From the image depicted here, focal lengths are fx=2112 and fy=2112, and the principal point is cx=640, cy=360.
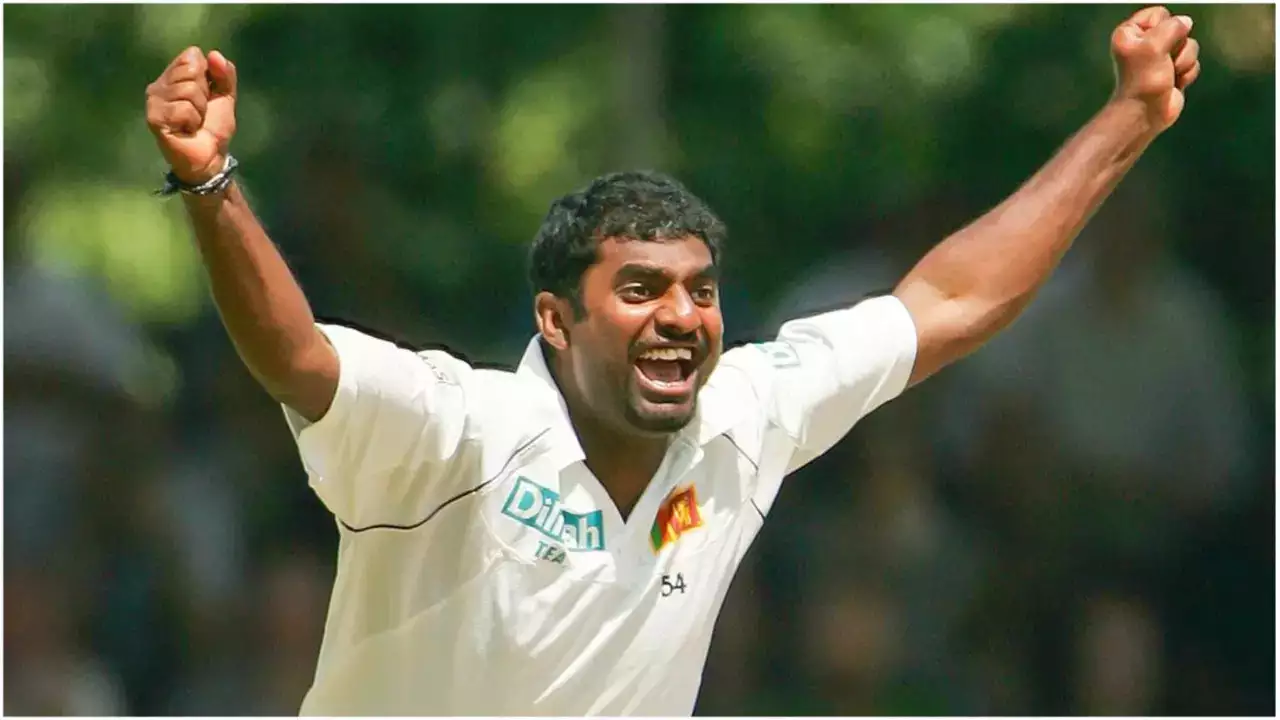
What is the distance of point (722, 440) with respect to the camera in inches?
158

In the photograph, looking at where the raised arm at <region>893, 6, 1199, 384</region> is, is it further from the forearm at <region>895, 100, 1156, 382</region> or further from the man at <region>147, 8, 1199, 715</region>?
the man at <region>147, 8, 1199, 715</region>

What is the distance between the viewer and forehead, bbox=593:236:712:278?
150 inches

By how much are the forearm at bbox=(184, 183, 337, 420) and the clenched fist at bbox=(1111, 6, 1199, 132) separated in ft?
6.27

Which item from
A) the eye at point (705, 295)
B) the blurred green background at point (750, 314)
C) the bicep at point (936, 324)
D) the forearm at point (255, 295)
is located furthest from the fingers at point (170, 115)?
the blurred green background at point (750, 314)

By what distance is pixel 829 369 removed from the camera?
13.8 ft

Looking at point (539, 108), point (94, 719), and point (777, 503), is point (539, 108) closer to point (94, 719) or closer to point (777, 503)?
point (777, 503)

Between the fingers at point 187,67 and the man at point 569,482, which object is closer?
the fingers at point 187,67

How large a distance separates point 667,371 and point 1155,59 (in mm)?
1275

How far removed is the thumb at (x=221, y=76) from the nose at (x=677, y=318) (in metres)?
0.92

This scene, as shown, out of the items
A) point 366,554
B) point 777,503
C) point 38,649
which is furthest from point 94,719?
point 366,554

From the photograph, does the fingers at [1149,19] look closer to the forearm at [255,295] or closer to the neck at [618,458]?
the neck at [618,458]

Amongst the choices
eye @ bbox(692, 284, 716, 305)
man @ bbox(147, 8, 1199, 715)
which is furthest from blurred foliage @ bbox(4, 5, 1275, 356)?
eye @ bbox(692, 284, 716, 305)

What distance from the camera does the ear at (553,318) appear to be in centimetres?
394

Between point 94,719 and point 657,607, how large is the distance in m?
3.59
